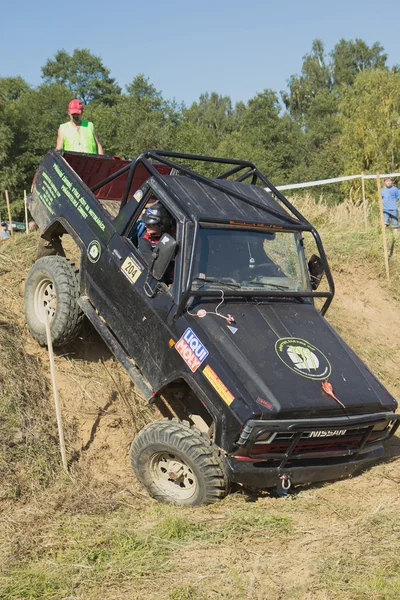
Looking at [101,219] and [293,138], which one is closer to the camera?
[101,219]

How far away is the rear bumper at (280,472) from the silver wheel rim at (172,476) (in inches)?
15.7

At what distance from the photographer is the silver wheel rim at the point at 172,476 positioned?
547 centimetres

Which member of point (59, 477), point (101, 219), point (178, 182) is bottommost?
point (59, 477)

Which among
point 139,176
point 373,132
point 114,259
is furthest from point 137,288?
point 373,132

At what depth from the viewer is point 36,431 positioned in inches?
252

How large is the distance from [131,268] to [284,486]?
91.9 inches

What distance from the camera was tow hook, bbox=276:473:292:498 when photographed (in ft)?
17.5

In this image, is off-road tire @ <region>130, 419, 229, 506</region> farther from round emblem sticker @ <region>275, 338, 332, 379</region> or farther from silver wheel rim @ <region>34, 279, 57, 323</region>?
silver wheel rim @ <region>34, 279, 57, 323</region>

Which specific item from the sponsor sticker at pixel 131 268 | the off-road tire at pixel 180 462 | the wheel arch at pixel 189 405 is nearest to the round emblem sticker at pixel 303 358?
the wheel arch at pixel 189 405

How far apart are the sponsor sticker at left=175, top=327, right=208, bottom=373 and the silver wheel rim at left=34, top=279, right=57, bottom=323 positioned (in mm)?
2210

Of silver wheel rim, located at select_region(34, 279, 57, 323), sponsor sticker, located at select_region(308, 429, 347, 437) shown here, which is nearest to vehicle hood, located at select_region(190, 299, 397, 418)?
sponsor sticker, located at select_region(308, 429, 347, 437)

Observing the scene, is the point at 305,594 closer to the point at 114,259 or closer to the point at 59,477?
the point at 59,477

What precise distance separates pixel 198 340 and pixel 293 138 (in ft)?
→ 131

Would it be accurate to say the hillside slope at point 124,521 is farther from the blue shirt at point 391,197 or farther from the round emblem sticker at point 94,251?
the blue shirt at point 391,197
